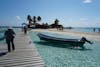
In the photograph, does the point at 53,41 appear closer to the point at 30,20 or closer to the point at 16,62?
the point at 16,62

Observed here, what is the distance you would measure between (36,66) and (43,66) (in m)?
0.32

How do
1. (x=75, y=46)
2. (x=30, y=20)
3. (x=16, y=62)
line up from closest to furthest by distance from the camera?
(x=16, y=62), (x=75, y=46), (x=30, y=20)

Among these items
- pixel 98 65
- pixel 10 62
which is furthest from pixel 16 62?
pixel 98 65

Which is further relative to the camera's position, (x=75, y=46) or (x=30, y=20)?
(x=30, y=20)

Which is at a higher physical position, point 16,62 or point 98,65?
point 16,62

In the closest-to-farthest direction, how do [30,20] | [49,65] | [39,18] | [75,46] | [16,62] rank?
1. [16,62]
2. [49,65]
3. [75,46]
4. [30,20]
5. [39,18]

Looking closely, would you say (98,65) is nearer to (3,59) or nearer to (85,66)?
(85,66)

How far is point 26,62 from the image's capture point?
285 inches

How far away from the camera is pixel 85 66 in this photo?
8266mm

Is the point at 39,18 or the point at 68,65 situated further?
the point at 39,18

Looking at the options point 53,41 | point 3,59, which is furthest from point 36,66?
point 53,41

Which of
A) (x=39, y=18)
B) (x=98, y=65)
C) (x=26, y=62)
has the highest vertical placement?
(x=39, y=18)

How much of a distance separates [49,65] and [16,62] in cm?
190

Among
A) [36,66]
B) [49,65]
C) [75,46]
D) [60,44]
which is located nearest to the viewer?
[36,66]
